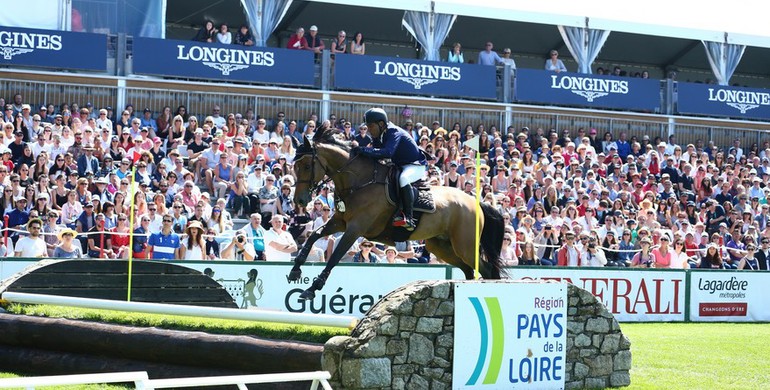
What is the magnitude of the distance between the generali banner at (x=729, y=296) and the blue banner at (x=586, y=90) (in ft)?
32.9

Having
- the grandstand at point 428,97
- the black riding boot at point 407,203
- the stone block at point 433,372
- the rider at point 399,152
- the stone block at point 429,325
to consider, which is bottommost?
the stone block at point 433,372

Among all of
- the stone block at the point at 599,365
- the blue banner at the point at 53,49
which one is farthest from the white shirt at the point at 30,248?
the blue banner at the point at 53,49

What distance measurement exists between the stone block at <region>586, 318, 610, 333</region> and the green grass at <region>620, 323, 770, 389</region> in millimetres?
617

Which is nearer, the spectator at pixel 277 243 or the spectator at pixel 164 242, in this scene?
the spectator at pixel 164 242

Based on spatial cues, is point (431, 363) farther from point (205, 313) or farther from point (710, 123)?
point (710, 123)

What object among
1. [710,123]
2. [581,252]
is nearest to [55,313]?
[581,252]

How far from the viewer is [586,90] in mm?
30266

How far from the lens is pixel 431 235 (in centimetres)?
1211

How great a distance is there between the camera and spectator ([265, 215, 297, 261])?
1691 centimetres

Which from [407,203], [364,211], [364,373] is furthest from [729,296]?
[364,373]

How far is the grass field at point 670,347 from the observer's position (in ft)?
30.2

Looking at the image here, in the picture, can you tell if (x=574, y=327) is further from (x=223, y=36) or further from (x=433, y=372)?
(x=223, y=36)

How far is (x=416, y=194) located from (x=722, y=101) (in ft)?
76.4

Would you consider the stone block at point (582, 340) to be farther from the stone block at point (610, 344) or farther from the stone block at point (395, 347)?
the stone block at point (395, 347)
